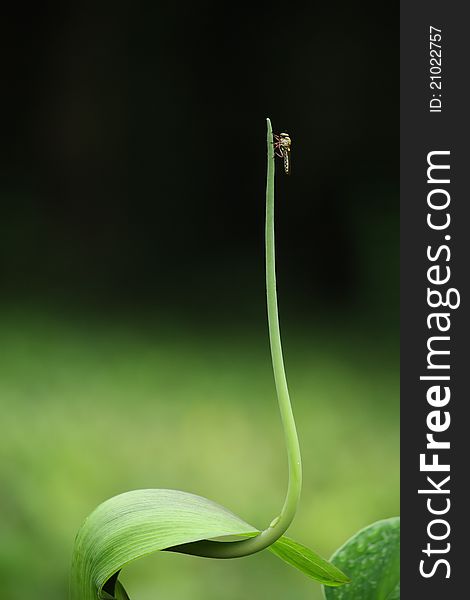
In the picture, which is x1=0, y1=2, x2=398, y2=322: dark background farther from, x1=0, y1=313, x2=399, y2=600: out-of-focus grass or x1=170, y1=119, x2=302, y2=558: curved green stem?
x1=170, y1=119, x2=302, y2=558: curved green stem

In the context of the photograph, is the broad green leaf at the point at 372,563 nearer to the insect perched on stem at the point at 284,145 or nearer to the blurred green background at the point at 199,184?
the insect perched on stem at the point at 284,145

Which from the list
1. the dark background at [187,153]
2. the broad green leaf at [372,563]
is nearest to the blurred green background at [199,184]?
the dark background at [187,153]

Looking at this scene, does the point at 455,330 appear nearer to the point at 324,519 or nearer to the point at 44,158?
the point at 324,519

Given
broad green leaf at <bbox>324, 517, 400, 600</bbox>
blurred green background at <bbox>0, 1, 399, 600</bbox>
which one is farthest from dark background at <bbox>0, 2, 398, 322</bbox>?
broad green leaf at <bbox>324, 517, 400, 600</bbox>

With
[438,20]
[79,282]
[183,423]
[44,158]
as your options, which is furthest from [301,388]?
[438,20]

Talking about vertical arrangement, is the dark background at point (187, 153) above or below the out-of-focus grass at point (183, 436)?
above
